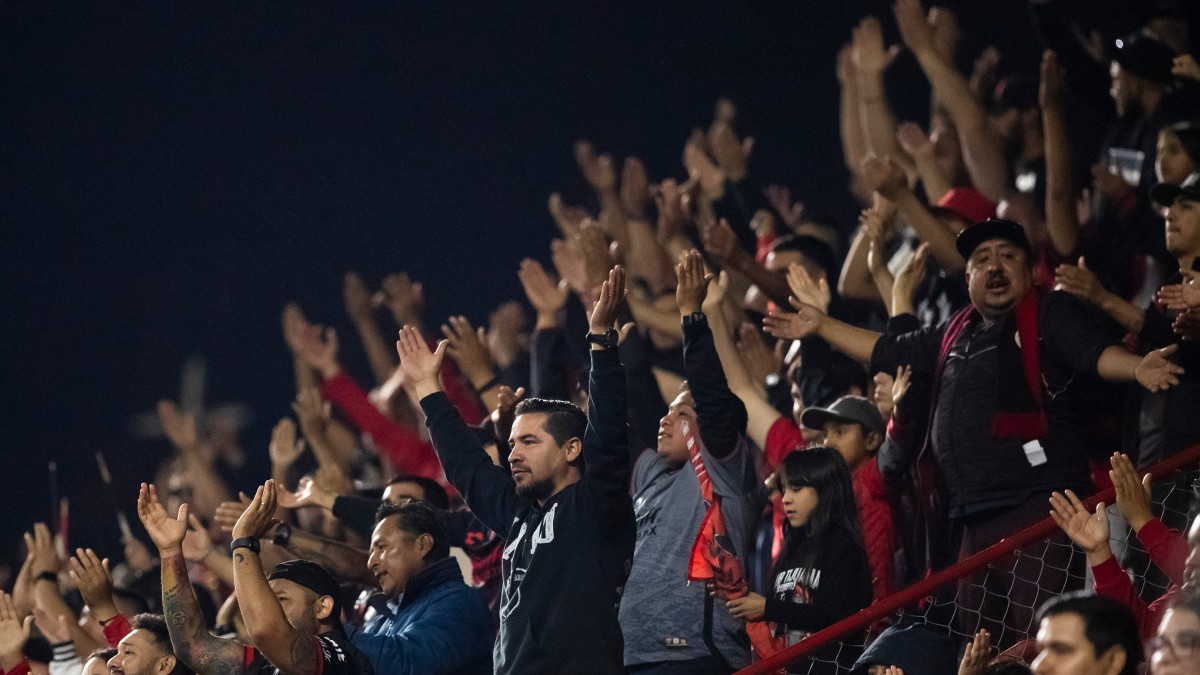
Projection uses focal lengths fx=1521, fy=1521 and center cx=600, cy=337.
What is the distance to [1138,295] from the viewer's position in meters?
4.80

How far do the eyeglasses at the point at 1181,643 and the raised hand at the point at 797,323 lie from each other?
1.95 meters

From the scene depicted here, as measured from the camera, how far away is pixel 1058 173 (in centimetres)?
492

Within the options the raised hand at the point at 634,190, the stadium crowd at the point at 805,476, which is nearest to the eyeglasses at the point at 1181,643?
the stadium crowd at the point at 805,476

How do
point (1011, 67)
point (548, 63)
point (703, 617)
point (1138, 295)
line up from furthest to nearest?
point (548, 63) < point (1011, 67) < point (1138, 295) < point (703, 617)

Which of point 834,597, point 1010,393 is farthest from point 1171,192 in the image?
point 834,597

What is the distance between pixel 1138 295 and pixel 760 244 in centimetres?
167

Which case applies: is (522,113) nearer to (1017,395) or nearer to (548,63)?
(548,63)

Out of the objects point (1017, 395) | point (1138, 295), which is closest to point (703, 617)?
point (1017, 395)

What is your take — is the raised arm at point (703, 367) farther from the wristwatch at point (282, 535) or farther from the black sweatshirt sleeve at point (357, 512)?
the wristwatch at point (282, 535)

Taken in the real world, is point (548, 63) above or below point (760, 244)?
above

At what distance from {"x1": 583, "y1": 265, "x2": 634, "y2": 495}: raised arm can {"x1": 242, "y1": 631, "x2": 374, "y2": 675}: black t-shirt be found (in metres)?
0.70

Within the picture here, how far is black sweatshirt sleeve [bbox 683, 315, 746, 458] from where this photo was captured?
12.1 feet

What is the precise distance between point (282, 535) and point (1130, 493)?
8.39ft

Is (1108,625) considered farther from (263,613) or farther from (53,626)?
(53,626)
